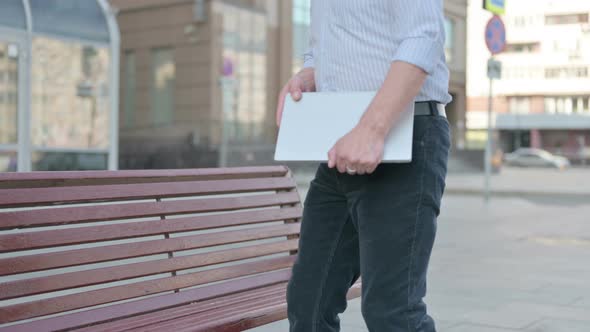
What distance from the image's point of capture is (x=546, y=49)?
8481cm

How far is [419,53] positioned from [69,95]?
14944 millimetres

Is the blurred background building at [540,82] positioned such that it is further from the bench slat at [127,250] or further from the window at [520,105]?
the bench slat at [127,250]

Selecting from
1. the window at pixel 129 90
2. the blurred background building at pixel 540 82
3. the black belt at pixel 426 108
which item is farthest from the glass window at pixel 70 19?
the blurred background building at pixel 540 82

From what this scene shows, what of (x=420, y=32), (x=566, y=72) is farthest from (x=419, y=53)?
(x=566, y=72)

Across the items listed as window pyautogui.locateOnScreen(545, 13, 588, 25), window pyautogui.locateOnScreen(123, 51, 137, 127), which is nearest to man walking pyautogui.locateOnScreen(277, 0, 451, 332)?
window pyautogui.locateOnScreen(123, 51, 137, 127)

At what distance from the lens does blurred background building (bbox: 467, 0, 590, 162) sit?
270 ft

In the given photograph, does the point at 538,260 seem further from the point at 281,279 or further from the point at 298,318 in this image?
the point at 298,318

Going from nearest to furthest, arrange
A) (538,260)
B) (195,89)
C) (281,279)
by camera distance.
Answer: (281,279), (538,260), (195,89)

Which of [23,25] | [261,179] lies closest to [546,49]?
[23,25]

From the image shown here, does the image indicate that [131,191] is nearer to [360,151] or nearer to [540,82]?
[360,151]

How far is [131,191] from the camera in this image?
3.54 meters

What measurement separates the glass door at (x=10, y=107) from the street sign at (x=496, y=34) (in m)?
8.20

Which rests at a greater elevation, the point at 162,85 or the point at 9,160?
the point at 162,85

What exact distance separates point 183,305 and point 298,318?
91 cm
